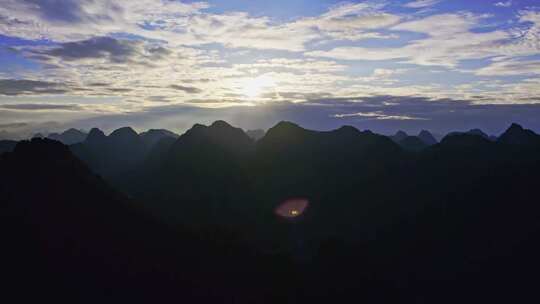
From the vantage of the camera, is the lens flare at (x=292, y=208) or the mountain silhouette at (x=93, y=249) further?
the lens flare at (x=292, y=208)

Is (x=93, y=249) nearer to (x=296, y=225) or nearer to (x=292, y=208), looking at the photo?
(x=296, y=225)

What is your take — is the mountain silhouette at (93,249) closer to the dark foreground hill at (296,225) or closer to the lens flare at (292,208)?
the dark foreground hill at (296,225)

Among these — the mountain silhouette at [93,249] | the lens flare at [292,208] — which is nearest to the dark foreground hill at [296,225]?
the mountain silhouette at [93,249]

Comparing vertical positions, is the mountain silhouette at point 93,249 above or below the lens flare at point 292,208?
above

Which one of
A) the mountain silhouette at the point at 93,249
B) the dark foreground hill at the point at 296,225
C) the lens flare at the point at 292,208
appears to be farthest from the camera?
the lens flare at the point at 292,208

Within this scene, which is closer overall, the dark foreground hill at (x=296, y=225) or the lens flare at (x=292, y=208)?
the dark foreground hill at (x=296, y=225)

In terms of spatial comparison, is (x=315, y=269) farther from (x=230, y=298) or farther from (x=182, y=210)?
(x=182, y=210)

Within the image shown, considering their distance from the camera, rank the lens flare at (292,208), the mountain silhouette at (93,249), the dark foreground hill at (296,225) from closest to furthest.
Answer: the mountain silhouette at (93,249), the dark foreground hill at (296,225), the lens flare at (292,208)

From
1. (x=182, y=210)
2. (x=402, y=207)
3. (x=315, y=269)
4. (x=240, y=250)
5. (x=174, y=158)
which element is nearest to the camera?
(x=240, y=250)

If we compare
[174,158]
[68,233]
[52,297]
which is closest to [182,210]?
[174,158]
